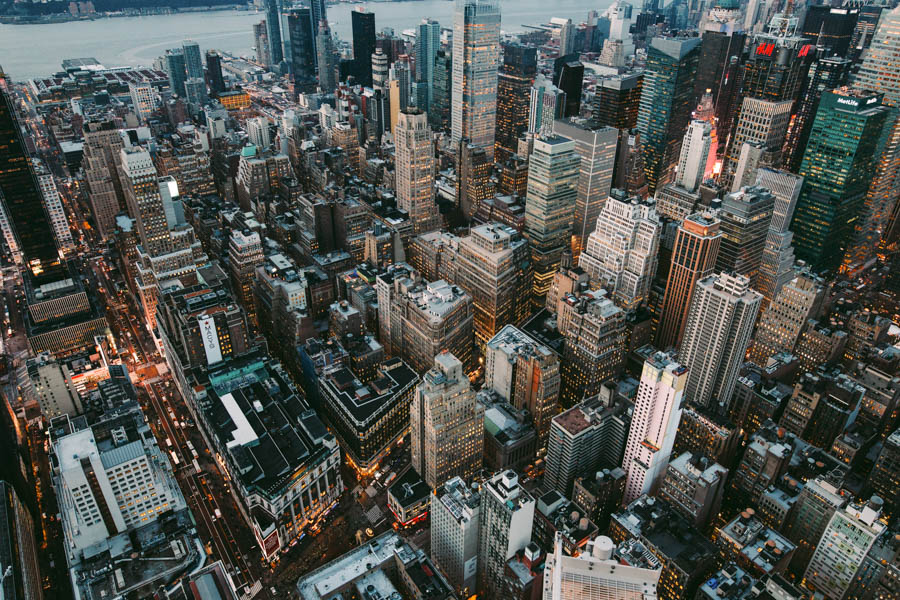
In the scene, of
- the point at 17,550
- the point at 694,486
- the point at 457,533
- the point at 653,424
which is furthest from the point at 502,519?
the point at 17,550

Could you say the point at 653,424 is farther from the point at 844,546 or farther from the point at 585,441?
the point at 844,546

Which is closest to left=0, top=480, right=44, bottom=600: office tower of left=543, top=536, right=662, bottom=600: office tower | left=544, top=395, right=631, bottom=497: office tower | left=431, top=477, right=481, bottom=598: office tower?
left=431, top=477, right=481, bottom=598: office tower

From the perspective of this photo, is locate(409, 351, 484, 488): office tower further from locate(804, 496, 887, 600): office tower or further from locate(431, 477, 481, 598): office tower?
locate(804, 496, 887, 600): office tower

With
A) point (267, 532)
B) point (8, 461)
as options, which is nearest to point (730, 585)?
point (267, 532)

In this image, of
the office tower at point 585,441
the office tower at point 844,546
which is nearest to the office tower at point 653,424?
the office tower at point 585,441

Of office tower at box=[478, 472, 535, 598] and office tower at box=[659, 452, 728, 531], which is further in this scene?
office tower at box=[659, 452, 728, 531]

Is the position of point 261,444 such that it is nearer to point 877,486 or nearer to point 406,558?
point 406,558

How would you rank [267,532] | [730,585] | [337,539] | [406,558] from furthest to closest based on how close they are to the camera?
[337,539] → [267,532] → [406,558] → [730,585]
